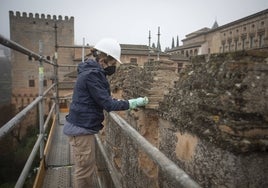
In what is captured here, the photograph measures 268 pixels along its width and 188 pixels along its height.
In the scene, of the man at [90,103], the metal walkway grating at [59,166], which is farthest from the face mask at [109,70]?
the metal walkway grating at [59,166]

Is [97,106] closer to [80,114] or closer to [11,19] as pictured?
[80,114]

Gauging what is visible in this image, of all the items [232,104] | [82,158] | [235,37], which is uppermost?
[235,37]

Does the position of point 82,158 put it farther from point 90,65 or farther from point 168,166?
point 168,166

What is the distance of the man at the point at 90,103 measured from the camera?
2566 mm

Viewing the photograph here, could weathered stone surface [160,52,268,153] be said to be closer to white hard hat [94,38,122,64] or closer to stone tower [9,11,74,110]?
white hard hat [94,38,122,64]

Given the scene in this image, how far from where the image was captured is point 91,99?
2668 mm

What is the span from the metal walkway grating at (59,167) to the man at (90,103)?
1.08 metres

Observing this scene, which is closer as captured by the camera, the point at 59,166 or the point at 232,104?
the point at 232,104

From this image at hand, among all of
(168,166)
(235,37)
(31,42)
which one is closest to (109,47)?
(168,166)

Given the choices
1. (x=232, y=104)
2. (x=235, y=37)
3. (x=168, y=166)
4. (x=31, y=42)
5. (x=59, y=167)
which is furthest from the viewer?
(x=235, y=37)

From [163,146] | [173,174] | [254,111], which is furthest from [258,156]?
[163,146]

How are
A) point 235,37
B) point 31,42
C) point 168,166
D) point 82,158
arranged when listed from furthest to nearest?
point 235,37 → point 31,42 → point 82,158 → point 168,166

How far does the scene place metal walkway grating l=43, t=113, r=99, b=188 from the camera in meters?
3.80

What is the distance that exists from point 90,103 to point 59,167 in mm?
2185
